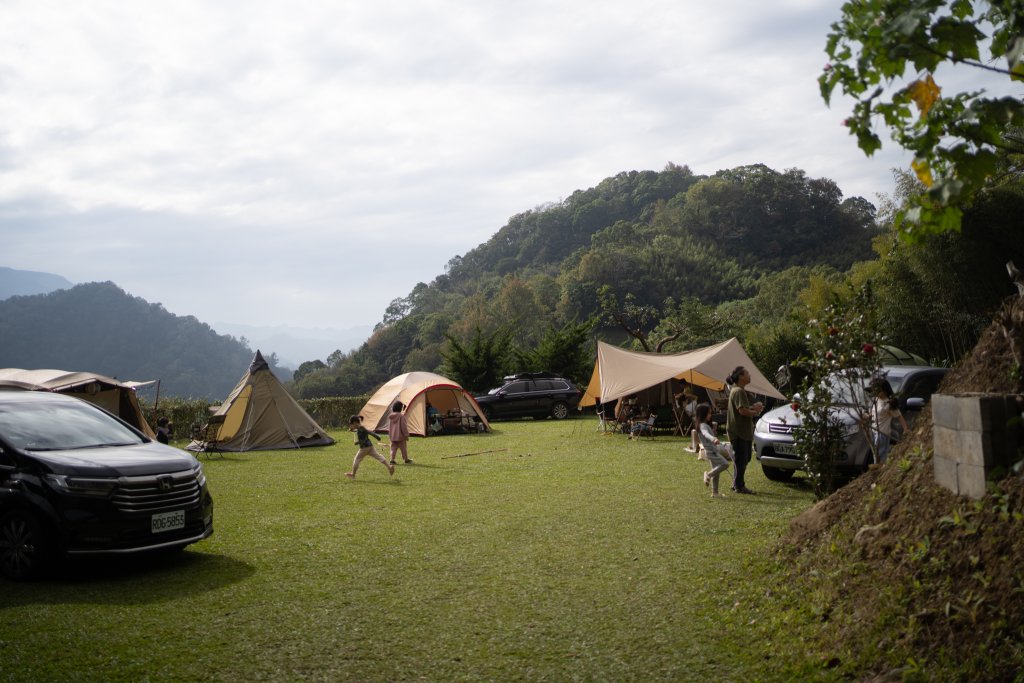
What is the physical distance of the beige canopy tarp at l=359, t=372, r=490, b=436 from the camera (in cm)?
2177

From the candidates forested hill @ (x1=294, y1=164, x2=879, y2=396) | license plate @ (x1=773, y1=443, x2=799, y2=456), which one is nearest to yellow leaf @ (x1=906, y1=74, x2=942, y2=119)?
license plate @ (x1=773, y1=443, x2=799, y2=456)

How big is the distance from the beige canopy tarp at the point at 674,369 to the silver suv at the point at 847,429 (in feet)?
19.4

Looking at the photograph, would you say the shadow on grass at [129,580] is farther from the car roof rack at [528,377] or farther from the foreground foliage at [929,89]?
the car roof rack at [528,377]

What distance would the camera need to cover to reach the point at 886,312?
27.2m

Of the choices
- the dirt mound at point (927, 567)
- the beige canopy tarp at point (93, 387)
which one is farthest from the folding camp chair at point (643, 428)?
the dirt mound at point (927, 567)

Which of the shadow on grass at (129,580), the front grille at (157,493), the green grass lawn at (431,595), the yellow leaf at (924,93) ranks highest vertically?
the yellow leaf at (924,93)

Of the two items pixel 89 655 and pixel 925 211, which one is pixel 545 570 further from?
pixel 925 211

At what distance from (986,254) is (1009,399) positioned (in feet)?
80.3

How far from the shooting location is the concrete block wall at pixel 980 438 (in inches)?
175

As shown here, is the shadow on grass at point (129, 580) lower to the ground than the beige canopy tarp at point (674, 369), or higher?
lower

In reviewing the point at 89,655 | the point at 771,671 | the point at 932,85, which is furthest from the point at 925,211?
the point at 89,655

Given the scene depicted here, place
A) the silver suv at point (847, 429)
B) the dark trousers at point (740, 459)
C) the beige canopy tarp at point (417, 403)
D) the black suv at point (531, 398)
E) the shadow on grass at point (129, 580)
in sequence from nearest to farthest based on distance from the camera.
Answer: the shadow on grass at point (129, 580), the silver suv at point (847, 429), the dark trousers at point (740, 459), the beige canopy tarp at point (417, 403), the black suv at point (531, 398)

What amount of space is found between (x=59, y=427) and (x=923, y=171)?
24.0ft

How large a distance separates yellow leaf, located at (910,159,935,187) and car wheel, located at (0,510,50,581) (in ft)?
21.8
